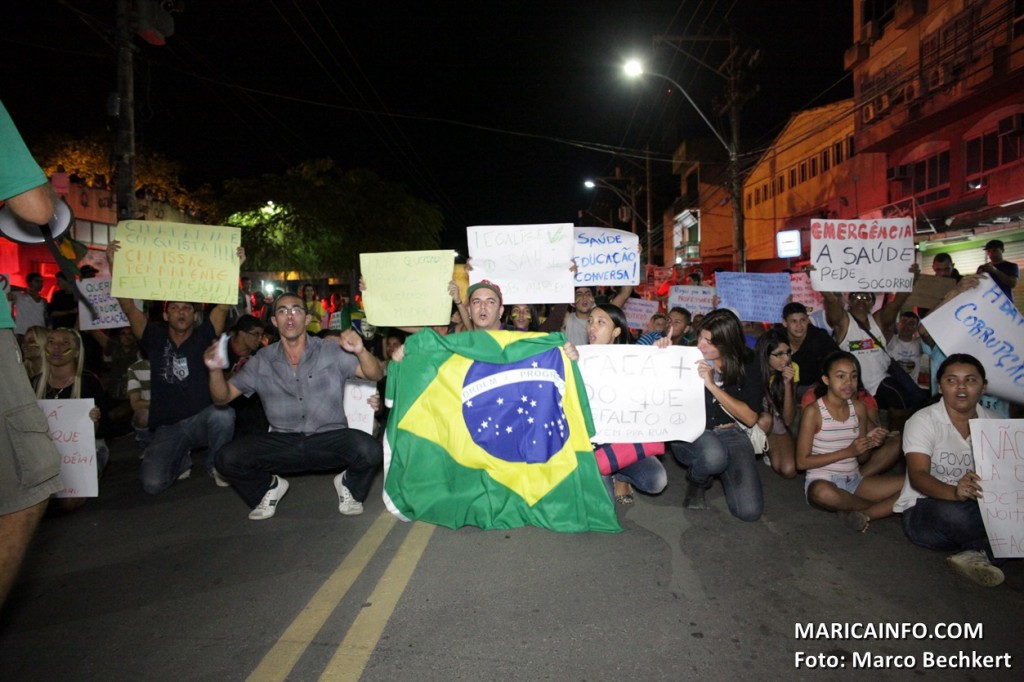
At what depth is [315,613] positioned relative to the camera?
3207mm

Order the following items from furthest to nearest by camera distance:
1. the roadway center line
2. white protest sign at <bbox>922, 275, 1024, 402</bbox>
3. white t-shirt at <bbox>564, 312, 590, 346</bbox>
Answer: white t-shirt at <bbox>564, 312, 590, 346</bbox> < white protest sign at <bbox>922, 275, 1024, 402</bbox> < the roadway center line

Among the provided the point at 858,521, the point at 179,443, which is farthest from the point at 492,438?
the point at 179,443

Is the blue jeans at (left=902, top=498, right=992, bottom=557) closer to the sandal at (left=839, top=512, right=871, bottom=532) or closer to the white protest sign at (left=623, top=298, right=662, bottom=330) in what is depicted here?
the sandal at (left=839, top=512, right=871, bottom=532)

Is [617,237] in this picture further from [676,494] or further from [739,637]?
[739,637]

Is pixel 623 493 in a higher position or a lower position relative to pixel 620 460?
lower

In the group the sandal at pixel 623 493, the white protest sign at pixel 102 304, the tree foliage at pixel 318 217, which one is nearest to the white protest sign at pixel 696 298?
the sandal at pixel 623 493

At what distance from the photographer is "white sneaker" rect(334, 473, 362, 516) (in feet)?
15.8

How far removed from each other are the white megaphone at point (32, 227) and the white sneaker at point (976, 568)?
15.6ft

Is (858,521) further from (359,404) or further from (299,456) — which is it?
(299,456)

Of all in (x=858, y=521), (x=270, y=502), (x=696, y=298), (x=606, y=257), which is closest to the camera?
(x=858, y=521)

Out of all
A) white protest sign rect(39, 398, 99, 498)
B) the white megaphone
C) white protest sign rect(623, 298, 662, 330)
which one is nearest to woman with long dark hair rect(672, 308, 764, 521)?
the white megaphone

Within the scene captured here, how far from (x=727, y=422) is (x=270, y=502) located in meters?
3.67

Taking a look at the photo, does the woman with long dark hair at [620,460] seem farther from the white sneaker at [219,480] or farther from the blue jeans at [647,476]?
the white sneaker at [219,480]

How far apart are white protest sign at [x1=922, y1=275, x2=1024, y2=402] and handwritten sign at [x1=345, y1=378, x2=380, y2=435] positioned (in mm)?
3928
